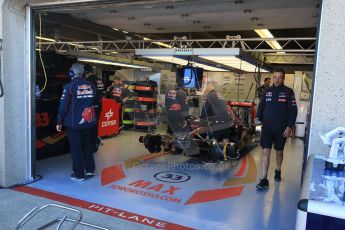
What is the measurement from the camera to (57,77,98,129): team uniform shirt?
424 centimetres

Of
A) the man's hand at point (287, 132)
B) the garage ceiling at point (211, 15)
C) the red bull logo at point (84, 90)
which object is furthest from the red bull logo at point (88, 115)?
the man's hand at point (287, 132)

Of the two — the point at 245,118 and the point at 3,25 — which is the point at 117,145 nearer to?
the point at 245,118

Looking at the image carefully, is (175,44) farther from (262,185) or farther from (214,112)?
(262,185)

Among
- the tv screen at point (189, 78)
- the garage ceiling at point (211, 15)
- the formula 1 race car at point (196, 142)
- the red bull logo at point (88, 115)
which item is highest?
the garage ceiling at point (211, 15)

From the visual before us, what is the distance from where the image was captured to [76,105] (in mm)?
4277

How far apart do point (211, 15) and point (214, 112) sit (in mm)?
1631

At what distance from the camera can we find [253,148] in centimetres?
749

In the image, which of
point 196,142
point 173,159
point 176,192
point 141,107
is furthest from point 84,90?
point 141,107

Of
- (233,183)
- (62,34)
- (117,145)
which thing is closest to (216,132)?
(233,183)

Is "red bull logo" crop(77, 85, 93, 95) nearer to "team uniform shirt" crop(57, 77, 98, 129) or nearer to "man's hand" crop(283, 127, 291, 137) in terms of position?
"team uniform shirt" crop(57, 77, 98, 129)

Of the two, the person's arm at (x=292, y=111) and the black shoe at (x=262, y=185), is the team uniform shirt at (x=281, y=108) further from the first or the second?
the black shoe at (x=262, y=185)

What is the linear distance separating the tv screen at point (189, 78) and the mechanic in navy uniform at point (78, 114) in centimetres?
174

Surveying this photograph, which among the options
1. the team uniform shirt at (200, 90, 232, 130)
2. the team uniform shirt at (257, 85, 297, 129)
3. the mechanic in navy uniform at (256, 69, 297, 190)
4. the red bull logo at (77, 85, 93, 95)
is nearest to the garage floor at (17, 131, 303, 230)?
the mechanic in navy uniform at (256, 69, 297, 190)

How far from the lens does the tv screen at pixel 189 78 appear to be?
5.53 m
